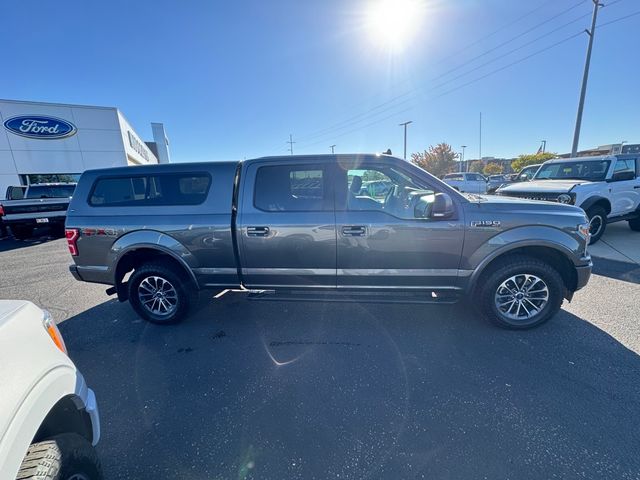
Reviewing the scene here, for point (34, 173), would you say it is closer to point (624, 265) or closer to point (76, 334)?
point (76, 334)

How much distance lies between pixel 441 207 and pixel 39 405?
3.13m

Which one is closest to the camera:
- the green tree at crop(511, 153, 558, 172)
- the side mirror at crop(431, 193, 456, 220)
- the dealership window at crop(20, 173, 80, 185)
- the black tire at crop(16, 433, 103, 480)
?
the black tire at crop(16, 433, 103, 480)

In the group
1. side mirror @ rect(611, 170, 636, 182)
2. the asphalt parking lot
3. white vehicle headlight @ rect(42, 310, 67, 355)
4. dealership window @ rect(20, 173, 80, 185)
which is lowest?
the asphalt parking lot

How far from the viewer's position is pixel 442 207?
2920mm

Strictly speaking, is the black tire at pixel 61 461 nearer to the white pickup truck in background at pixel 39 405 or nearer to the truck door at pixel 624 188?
the white pickup truck in background at pixel 39 405

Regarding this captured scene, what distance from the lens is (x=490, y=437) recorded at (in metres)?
1.98

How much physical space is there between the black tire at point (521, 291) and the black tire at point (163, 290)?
3.53 meters

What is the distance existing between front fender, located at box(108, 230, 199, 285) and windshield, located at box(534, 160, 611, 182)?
9.35 meters

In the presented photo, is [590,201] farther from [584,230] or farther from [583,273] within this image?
[583,273]

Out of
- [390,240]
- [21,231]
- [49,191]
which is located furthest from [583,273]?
[49,191]

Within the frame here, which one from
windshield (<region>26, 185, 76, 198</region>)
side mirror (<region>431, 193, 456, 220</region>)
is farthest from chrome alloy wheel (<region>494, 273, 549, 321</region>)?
windshield (<region>26, 185, 76, 198</region>)

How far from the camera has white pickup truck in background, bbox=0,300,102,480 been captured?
991 mm

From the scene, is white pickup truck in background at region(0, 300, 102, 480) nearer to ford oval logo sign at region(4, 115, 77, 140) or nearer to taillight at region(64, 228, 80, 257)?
taillight at region(64, 228, 80, 257)

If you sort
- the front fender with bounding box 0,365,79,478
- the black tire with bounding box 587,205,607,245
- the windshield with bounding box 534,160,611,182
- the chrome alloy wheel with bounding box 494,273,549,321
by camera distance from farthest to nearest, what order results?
1. the windshield with bounding box 534,160,611,182
2. the black tire with bounding box 587,205,607,245
3. the chrome alloy wheel with bounding box 494,273,549,321
4. the front fender with bounding box 0,365,79,478
